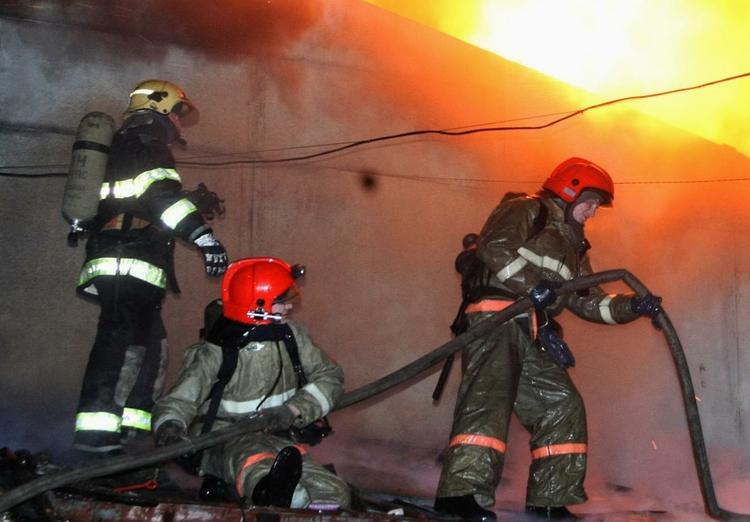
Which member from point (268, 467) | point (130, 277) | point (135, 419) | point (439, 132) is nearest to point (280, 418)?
point (268, 467)

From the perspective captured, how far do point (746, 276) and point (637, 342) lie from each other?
1202 mm

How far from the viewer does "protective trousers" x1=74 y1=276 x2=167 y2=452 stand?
450 cm

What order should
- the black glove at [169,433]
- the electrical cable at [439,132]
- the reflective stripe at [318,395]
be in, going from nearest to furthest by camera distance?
the black glove at [169,433]
the reflective stripe at [318,395]
the electrical cable at [439,132]

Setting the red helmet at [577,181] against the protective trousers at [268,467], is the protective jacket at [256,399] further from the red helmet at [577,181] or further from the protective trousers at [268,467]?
the red helmet at [577,181]

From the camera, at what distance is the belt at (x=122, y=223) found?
482cm

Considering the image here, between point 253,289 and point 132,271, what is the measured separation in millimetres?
949

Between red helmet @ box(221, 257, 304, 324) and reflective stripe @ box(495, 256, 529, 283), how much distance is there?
4.08 feet

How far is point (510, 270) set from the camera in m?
4.80

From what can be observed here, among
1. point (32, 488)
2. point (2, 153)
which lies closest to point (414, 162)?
point (2, 153)

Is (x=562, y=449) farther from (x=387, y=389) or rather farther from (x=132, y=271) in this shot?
(x=132, y=271)

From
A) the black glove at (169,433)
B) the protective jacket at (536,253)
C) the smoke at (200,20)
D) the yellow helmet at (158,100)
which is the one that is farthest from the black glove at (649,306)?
the smoke at (200,20)

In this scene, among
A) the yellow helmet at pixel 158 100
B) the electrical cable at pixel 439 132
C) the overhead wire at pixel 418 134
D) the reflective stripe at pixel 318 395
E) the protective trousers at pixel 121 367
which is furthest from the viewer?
the electrical cable at pixel 439 132

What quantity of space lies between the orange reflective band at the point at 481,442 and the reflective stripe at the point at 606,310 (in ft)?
3.58

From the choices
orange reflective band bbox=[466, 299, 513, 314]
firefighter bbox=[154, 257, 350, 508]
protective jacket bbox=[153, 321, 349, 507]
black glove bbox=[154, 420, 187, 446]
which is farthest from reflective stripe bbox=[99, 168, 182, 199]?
orange reflective band bbox=[466, 299, 513, 314]
